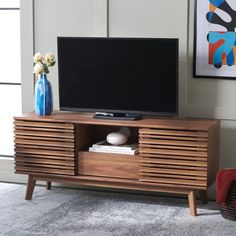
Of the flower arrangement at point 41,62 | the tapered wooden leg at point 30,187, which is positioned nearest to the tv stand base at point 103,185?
the tapered wooden leg at point 30,187

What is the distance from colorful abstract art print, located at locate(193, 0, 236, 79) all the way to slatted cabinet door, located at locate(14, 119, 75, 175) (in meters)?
1.11

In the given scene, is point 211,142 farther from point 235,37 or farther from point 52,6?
point 52,6

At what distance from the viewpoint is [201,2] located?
4.48 m

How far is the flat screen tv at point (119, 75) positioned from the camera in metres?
4.36

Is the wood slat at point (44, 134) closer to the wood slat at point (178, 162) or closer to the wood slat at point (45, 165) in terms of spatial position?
the wood slat at point (45, 165)

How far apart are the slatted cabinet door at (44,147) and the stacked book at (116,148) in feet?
0.57

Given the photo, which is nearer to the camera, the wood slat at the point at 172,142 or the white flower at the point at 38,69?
the wood slat at the point at 172,142

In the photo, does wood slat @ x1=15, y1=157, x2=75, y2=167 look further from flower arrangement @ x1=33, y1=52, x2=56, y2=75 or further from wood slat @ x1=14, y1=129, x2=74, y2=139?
flower arrangement @ x1=33, y1=52, x2=56, y2=75

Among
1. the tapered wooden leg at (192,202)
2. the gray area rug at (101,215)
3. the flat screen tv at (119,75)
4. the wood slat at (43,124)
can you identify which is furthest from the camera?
the wood slat at (43,124)

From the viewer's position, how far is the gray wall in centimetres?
455

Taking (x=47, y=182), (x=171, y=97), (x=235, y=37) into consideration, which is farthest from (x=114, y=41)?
(x=47, y=182)

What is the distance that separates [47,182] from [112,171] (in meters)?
0.77

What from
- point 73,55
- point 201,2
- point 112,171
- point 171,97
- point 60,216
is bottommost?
point 60,216

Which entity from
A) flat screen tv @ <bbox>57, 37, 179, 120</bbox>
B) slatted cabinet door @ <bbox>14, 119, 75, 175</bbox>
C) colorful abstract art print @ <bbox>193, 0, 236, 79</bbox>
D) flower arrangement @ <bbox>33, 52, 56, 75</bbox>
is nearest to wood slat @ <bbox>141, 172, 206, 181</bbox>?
flat screen tv @ <bbox>57, 37, 179, 120</bbox>
